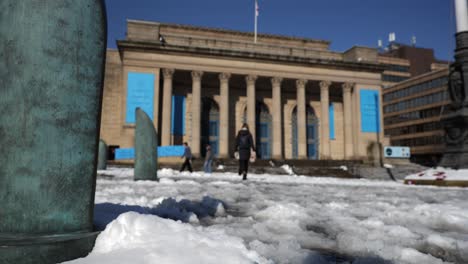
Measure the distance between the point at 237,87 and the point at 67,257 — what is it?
103 ft

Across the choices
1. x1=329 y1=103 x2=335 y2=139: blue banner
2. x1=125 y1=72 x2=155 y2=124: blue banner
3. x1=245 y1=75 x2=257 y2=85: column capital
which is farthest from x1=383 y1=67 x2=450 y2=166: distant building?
x1=125 y1=72 x2=155 y2=124: blue banner

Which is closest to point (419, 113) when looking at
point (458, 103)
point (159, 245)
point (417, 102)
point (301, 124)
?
point (417, 102)

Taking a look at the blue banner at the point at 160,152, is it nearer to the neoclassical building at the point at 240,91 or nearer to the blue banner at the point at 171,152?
the blue banner at the point at 171,152

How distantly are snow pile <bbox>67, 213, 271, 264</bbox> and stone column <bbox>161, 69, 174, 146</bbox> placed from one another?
25325mm

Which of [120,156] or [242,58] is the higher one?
[242,58]

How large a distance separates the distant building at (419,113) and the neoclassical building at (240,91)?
91.6 feet

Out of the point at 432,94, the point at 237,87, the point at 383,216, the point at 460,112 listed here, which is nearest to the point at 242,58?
the point at 237,87

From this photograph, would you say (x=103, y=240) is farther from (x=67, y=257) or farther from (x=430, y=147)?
(x=430, y=147)

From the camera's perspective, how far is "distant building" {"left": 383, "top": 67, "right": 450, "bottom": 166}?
53.2 meters

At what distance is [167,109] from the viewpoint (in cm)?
2719

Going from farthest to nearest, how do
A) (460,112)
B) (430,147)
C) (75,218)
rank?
1. (430,147)
2. (460,112)
3. (75,218)

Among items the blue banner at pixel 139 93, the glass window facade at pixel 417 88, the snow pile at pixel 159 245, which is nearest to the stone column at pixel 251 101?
the blue banner at pixel 139 93

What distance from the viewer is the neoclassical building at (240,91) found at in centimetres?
2683

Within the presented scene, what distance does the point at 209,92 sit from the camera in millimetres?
31578
